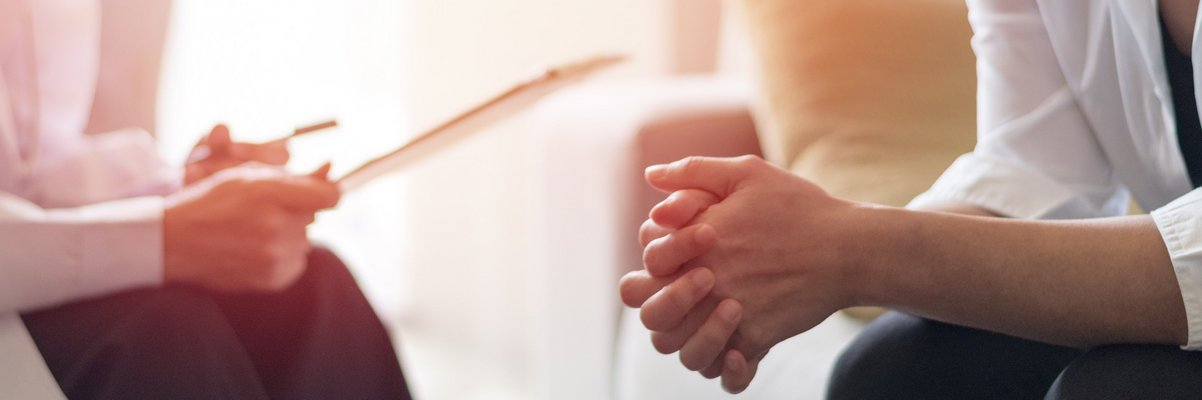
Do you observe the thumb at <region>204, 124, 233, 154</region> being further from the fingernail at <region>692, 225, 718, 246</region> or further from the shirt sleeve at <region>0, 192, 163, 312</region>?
the fingernail at <region>692, 225, 718, 246</region>

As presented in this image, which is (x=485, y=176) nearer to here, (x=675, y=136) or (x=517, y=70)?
(x=517, y=70)

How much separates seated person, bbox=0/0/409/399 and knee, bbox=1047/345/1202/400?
479mm

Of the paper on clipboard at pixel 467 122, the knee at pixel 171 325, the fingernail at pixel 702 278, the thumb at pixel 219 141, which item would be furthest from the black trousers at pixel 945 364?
the thumb at pixel 219 141

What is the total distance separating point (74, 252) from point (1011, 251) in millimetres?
574

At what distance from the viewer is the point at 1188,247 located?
0.68 metres

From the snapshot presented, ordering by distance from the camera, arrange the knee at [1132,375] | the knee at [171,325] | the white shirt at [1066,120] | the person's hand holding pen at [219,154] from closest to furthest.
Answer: the knee at [1132,375]
the knee at [171,325]
the white shirt at [1066,120]
the person's hand holding pen at [219,154]

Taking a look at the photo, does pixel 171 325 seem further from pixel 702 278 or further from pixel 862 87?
A: pixel 862 87

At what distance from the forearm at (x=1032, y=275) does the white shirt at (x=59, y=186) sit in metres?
0.47

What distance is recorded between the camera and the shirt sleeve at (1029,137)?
850mm

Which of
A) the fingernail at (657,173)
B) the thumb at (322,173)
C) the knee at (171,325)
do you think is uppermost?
the fingernail at (657,173)

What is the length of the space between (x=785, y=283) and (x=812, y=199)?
0.18 ft

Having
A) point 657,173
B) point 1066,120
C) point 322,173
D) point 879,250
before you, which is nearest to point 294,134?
point 322,173

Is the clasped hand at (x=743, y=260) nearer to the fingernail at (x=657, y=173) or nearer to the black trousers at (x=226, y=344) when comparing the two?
the fingernail at (x=657, y=173)

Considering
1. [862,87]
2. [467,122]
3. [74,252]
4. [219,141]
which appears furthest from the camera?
[862,87]
